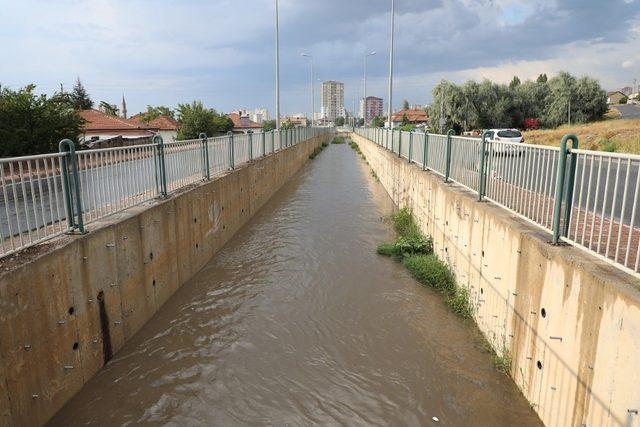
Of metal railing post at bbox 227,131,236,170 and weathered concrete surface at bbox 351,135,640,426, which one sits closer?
weathered concrete surface at bbox 351,135,640,426

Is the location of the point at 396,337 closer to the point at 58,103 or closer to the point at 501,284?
the point at 501,284

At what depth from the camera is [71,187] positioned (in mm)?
4875

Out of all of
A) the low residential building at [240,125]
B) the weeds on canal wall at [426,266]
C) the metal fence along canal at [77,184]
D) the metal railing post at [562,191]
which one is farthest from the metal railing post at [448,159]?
the low residential building at [240,125]

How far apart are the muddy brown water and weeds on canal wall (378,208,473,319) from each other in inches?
7.5

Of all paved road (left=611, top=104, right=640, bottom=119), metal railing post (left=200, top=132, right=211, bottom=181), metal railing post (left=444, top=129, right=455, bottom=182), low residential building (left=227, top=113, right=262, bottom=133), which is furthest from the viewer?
low residential building (left=227, top=113, right=262, bottom=133)

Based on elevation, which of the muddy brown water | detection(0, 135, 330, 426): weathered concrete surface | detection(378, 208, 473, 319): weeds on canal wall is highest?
detection(0, 135, 330, 426): weathered concrete surface

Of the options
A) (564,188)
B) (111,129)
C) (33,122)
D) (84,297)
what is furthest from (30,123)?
(111,129)

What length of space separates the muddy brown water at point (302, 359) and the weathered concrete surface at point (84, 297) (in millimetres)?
251

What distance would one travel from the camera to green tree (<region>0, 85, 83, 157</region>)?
19.2 m

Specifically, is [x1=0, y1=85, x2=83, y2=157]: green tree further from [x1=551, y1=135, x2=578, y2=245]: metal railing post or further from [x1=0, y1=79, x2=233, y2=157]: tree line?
[x1=551, y1=135, x2=578, y2=245]: metal railing post

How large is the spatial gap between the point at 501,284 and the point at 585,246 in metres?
1.30

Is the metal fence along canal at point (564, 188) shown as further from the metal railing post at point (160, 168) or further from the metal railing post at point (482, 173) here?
the metal railing post at point (160, 168)

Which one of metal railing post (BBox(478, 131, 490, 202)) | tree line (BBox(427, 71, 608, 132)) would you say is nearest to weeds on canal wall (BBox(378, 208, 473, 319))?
metal railing post (BBox(478, 131, 490, 202))

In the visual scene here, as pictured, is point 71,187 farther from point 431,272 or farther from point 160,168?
point 431,272
